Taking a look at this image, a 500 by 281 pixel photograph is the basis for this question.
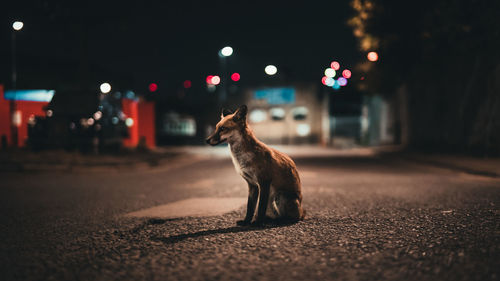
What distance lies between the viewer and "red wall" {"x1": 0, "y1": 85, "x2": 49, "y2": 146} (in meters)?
21.6

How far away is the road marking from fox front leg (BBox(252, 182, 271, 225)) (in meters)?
1.14

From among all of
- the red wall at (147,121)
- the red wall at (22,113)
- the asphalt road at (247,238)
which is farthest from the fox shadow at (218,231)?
the red wall at (147,121)

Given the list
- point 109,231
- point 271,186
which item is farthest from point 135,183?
point 271,186

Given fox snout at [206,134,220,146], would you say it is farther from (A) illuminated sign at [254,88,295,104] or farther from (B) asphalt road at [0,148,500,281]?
(A) illuminated sign at [254,88,295,104]

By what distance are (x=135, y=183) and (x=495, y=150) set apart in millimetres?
15760

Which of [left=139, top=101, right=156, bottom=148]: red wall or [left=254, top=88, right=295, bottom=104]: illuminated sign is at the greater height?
[left=254, top=88, right=295, bottom=104]: illuminated sign

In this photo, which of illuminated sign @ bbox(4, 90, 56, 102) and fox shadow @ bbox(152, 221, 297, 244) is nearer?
fox shadow @ bbox(152, 221, 297, 244)

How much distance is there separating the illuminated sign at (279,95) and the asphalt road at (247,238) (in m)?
38.1

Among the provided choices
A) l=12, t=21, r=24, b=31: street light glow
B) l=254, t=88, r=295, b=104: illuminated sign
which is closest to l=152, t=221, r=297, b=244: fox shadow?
l=12, t=21, r=24, b=31: street light glow

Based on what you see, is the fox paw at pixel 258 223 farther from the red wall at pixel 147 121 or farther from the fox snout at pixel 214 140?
the red wall at pixel 147 121

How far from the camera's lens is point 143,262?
11.6 ft

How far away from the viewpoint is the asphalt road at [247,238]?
3275 mm

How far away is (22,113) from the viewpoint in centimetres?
2217

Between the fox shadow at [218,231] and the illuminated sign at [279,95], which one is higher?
the illuminated sign at [279,95]
